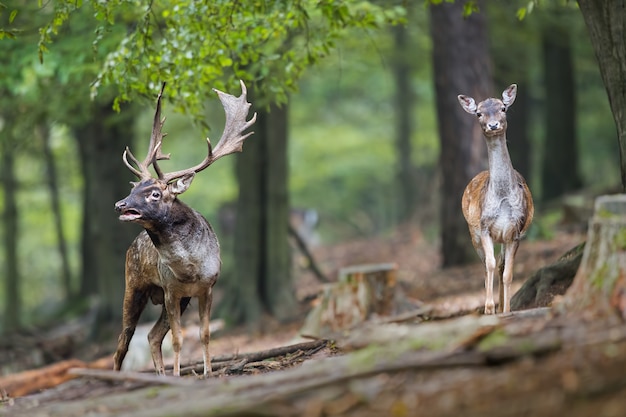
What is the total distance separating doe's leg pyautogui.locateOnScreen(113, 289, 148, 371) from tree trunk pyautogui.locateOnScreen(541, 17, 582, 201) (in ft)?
48.5

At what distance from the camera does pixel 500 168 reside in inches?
316

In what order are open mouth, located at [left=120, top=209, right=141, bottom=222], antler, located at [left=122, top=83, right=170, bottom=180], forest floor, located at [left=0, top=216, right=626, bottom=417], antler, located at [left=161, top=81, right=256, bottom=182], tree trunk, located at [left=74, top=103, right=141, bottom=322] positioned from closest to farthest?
forest floor, located at [left=0, top=216, right=626, bottom=417], open mouth, located at [left=120, top=209, right=141, bottom=222], antler, located at [left=122, top=83, right=170, bottom=180], antler, located at [left=161, top=81, right=256, bottom=182], tree trunk, located at [left=74, top=103, right=141, bottom=322]

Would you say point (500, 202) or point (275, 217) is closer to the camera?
point (500, 202)

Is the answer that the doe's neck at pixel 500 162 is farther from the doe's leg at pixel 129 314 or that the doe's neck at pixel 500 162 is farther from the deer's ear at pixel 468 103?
the doe's leg at pixel 129 314

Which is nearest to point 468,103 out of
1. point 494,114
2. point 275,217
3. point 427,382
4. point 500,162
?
point 494,114

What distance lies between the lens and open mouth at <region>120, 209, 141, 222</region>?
743 cm

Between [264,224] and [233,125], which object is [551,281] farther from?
[264,224]

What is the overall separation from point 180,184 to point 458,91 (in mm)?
8660

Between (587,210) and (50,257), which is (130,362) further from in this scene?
(50,257)

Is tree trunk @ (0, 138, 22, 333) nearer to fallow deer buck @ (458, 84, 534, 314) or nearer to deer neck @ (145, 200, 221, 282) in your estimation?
deer neck @ (145, 200, 221, 282)

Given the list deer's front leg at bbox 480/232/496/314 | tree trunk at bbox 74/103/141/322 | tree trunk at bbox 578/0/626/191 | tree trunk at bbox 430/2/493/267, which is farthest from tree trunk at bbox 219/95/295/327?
tree trunk at bbox 578/0/626/191

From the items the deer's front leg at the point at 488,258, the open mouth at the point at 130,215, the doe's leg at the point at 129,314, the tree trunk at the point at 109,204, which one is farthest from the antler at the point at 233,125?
the tree trunk at the point at 109,204

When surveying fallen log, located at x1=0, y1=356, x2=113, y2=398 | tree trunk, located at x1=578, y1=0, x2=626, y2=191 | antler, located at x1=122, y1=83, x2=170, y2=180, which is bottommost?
fallen log, located at x1=0, y1=356, x2=113, y2=398

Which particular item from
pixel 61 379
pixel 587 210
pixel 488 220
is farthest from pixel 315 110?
pixel 488 220
